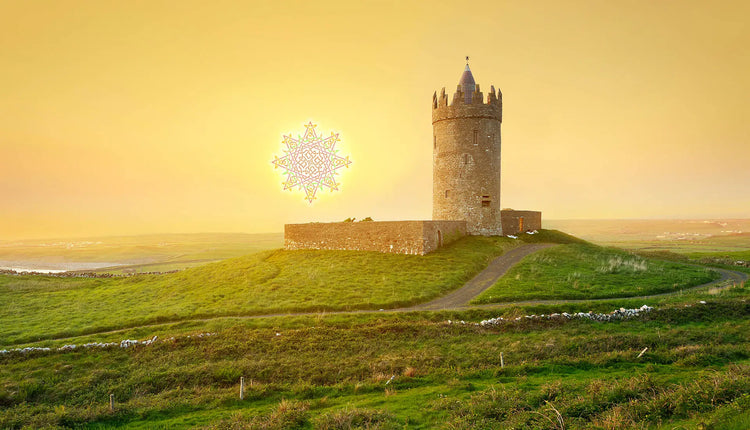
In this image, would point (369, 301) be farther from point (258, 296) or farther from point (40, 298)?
point (40, 298)

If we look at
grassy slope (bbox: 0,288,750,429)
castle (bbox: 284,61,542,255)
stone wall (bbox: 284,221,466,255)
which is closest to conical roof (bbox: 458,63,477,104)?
castle (bbox: 284,61,542,255)

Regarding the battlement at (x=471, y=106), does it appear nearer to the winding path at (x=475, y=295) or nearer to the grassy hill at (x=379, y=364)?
the winding path at (x=475, y=295)

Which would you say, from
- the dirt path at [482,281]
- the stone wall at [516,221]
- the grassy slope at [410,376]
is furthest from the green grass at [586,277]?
the stone wall at [516,221]

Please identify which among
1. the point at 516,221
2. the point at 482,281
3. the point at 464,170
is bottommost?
the point at 482,281

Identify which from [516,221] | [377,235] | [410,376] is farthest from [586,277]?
[410,376]

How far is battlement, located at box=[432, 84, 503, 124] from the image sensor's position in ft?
137

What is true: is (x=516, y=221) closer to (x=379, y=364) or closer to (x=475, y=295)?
(x=475, y=295)

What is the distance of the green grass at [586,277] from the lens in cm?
2438

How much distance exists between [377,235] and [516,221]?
19.7 metres

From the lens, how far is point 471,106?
4166 centimetres

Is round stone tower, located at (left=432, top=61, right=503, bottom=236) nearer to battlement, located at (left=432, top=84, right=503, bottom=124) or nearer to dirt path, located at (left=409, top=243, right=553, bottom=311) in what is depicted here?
battlement, located at (left=432, top=84, right=503, bottom=124)

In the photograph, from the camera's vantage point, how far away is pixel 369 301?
78.2 ft

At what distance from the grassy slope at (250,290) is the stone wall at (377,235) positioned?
1.15 m

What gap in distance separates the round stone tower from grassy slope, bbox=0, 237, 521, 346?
11.5ft
